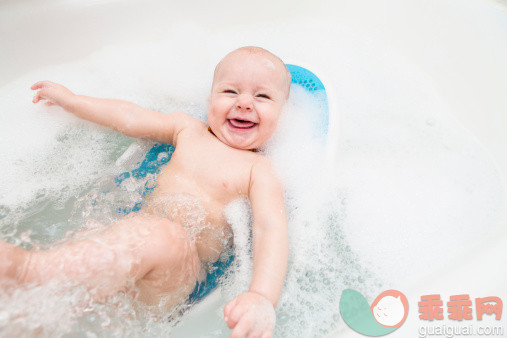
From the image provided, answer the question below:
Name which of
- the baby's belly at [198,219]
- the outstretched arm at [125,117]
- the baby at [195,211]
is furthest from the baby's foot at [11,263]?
the outstretched arm at [125,117]

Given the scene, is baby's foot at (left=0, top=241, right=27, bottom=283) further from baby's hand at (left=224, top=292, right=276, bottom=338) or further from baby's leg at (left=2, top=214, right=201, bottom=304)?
baby's hand at (left=224, top=292, right=276, bottom=338)

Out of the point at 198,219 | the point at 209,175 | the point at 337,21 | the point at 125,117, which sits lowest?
the point at 198,219

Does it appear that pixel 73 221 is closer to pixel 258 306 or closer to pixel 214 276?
pixel 214 276

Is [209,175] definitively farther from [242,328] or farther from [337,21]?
[337,21]

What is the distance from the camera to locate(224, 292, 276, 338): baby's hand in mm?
668

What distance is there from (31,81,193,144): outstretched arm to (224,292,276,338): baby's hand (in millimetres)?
572

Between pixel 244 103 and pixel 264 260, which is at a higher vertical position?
A: pixel 244 103

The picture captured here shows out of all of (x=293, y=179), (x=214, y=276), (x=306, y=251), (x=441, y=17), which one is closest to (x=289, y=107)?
(x=293, y=179)

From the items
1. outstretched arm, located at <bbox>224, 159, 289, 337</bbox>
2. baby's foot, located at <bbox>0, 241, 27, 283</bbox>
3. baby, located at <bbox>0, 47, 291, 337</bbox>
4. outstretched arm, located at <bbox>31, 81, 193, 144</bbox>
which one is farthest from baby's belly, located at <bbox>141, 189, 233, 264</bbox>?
baby's foot, located at <bbox>0, 241, 27, 283</bbox>

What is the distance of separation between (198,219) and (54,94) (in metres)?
0.62

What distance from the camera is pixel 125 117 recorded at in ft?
3.55

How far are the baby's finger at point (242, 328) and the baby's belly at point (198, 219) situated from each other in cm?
28

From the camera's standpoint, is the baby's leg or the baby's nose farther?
the baby's nose

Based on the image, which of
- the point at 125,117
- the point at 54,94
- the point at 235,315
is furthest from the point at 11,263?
the point at 54,94
